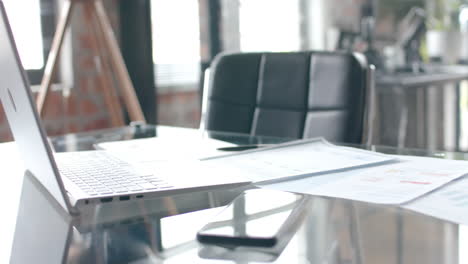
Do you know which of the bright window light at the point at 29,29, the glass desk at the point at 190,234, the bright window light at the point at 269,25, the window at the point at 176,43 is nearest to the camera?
the glass desk at the point at 190,234

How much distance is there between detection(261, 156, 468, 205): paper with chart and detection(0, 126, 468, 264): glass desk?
0.03 meters

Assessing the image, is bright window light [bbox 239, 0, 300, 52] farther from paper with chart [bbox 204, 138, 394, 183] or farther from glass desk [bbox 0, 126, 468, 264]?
glass desk [bbox 0, 126, 468, 264]

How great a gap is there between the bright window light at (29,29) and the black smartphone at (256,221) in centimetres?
201

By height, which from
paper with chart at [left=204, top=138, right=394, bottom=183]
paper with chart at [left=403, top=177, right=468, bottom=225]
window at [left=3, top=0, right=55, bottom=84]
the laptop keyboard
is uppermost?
window at [left=3, top=0, right=55, bottom=84]

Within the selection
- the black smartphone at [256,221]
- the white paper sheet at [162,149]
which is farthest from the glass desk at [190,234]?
the white paper sheet at [162,149]

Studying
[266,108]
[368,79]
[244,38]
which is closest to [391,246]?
[368,79]

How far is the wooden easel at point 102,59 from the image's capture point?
2.04 meters

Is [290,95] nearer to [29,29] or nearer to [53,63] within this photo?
[53,63]

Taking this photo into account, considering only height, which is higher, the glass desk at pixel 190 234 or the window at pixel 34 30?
the window at pixel 34 30

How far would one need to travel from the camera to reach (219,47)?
351 centimetres

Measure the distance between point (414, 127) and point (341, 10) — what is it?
1.69m

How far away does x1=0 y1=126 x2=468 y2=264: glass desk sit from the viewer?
49cm

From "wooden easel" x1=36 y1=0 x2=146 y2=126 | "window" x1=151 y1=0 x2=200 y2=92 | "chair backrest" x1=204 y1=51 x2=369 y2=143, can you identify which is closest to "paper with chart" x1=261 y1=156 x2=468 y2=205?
"chair backrest" x1=204 y1=51 x2=369 y2=143

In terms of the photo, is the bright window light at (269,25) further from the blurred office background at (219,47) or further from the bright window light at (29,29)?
the bright window light at (29,29)
